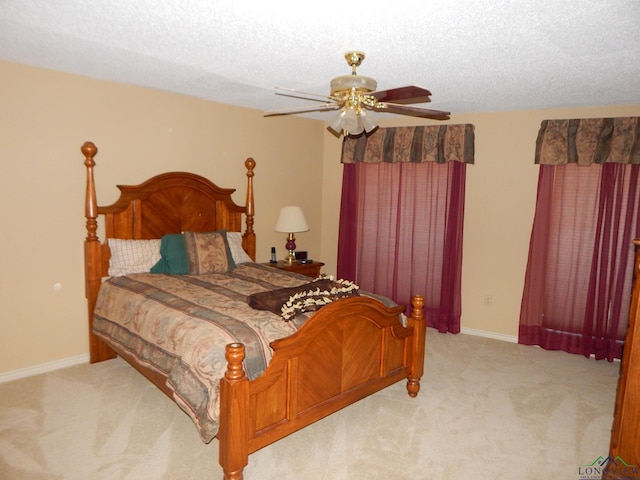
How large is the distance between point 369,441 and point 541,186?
10.1 feet

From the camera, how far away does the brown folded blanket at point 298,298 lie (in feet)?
8.90

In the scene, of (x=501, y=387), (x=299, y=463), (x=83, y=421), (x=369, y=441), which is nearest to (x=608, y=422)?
(x=501, y=387)

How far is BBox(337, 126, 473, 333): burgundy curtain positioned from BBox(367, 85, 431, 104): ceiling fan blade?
230 cm

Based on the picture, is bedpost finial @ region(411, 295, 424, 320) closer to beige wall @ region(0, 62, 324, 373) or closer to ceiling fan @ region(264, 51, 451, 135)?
ceiling fan @ region(264, 51, 451, 135)

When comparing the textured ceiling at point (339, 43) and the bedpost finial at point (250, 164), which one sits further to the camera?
the bedpost finial at point (250, 164)

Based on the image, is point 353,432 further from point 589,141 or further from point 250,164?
point 589,141

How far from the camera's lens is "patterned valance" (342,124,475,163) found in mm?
4652

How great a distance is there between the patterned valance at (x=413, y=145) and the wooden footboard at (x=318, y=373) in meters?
2.20

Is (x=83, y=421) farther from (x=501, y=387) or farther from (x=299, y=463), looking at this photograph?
(x=501, y=387)

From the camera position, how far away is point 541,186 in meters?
4.32

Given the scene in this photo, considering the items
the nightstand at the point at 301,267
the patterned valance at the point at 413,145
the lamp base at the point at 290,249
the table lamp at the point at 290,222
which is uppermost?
the patterned valance at the point at 413,145

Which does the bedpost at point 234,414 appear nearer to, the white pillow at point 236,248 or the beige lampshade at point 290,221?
the white pillow at point 236,248

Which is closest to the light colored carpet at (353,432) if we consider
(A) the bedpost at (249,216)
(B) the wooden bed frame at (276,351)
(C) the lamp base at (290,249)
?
(B) the wooden bed frame at (276,351)

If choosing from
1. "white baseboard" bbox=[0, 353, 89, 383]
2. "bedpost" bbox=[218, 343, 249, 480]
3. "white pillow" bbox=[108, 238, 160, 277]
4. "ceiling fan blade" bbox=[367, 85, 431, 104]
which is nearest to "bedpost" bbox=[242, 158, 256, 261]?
"white pillow" bbox=[108, 238, 160, 277]
